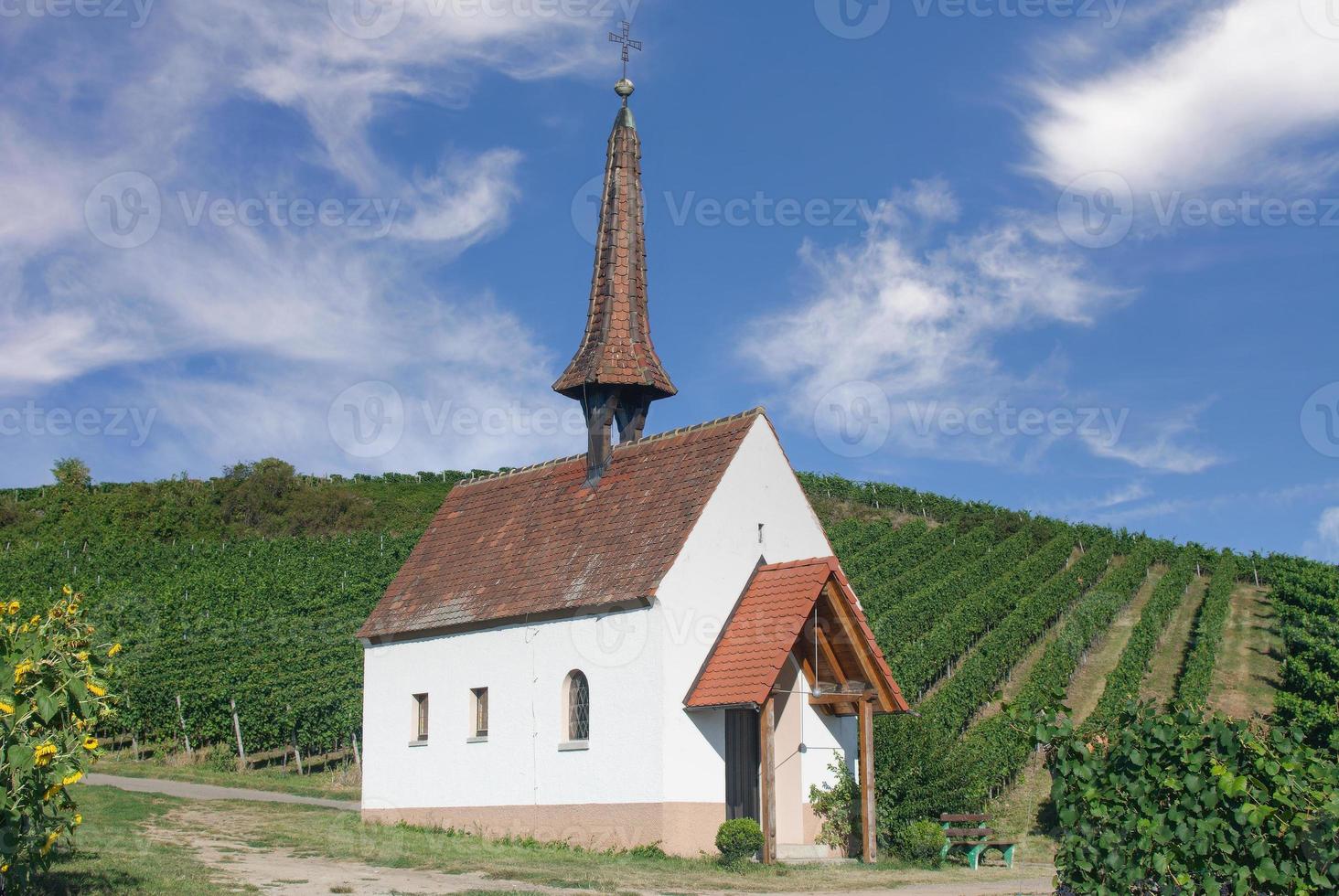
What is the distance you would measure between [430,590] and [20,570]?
34119 mm

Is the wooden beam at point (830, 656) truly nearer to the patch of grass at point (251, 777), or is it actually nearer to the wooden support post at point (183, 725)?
the patch of grass at point (251, 777)

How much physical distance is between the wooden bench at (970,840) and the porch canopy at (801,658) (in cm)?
133

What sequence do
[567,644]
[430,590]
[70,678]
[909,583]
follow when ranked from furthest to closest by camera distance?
[909,583], [430,590], [567,644], [70,678]

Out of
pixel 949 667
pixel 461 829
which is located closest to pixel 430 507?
pixel 949 667

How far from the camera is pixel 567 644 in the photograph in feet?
63.8

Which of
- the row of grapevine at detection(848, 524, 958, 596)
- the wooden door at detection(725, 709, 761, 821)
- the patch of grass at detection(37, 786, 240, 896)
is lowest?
the patch of grass at detection(37, 786, 240, 896)

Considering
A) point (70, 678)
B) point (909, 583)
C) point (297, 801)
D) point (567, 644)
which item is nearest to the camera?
point (70, 678)

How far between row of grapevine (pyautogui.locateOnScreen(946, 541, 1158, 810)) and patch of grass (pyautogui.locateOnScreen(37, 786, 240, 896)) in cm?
832

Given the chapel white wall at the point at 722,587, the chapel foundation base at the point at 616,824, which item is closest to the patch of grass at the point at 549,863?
the chapel foundation base at the point at 616,824

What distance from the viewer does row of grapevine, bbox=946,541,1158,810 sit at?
20531 mm

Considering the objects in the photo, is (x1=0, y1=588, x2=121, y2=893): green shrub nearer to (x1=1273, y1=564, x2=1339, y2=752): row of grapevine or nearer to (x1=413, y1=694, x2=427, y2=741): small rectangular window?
(x1=413, y1=694, x2=427, y2=741): small rectangular window

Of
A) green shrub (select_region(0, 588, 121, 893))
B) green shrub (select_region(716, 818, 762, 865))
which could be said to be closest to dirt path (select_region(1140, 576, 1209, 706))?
green shrub (select_region(716, 818, 762, 865))

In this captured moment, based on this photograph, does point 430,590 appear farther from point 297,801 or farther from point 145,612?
point 145,612

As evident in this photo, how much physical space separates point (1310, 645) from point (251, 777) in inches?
1192
